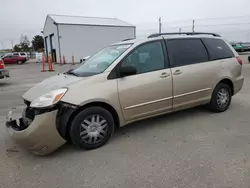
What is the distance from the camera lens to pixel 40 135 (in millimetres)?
2988

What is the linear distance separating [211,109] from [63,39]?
26865 mm

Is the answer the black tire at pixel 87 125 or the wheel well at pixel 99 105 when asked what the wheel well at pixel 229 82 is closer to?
the wheel well at pixel 99 105

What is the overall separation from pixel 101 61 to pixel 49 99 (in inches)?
49.6

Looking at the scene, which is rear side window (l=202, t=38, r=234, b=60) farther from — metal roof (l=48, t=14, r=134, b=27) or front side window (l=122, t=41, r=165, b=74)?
metal roof (l=48, t=14, r=134, b=27)

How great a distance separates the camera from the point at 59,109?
3.11 meters

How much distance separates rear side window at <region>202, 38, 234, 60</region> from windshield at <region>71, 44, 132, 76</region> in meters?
1.87

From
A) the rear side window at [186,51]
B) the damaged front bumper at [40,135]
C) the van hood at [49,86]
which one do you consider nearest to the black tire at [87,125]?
the damaged front bumper at [40,135]

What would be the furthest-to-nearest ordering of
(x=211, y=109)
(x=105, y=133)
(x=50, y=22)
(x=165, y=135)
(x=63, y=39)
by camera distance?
(x=50, y=22)
(x=63, y=39)
(x=211, y=109)
(x=165, y=135)
(x=105, y=133)

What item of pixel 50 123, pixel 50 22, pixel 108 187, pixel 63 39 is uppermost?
pixel 50 22

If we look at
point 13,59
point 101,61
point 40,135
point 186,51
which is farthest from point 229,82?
point 13,59

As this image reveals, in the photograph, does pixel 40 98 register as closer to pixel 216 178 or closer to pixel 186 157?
pixel 186 157

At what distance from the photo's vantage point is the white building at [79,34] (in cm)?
2895

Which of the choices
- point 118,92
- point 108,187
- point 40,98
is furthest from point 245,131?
point 40,98

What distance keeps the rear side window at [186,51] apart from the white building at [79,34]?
26519 mm
